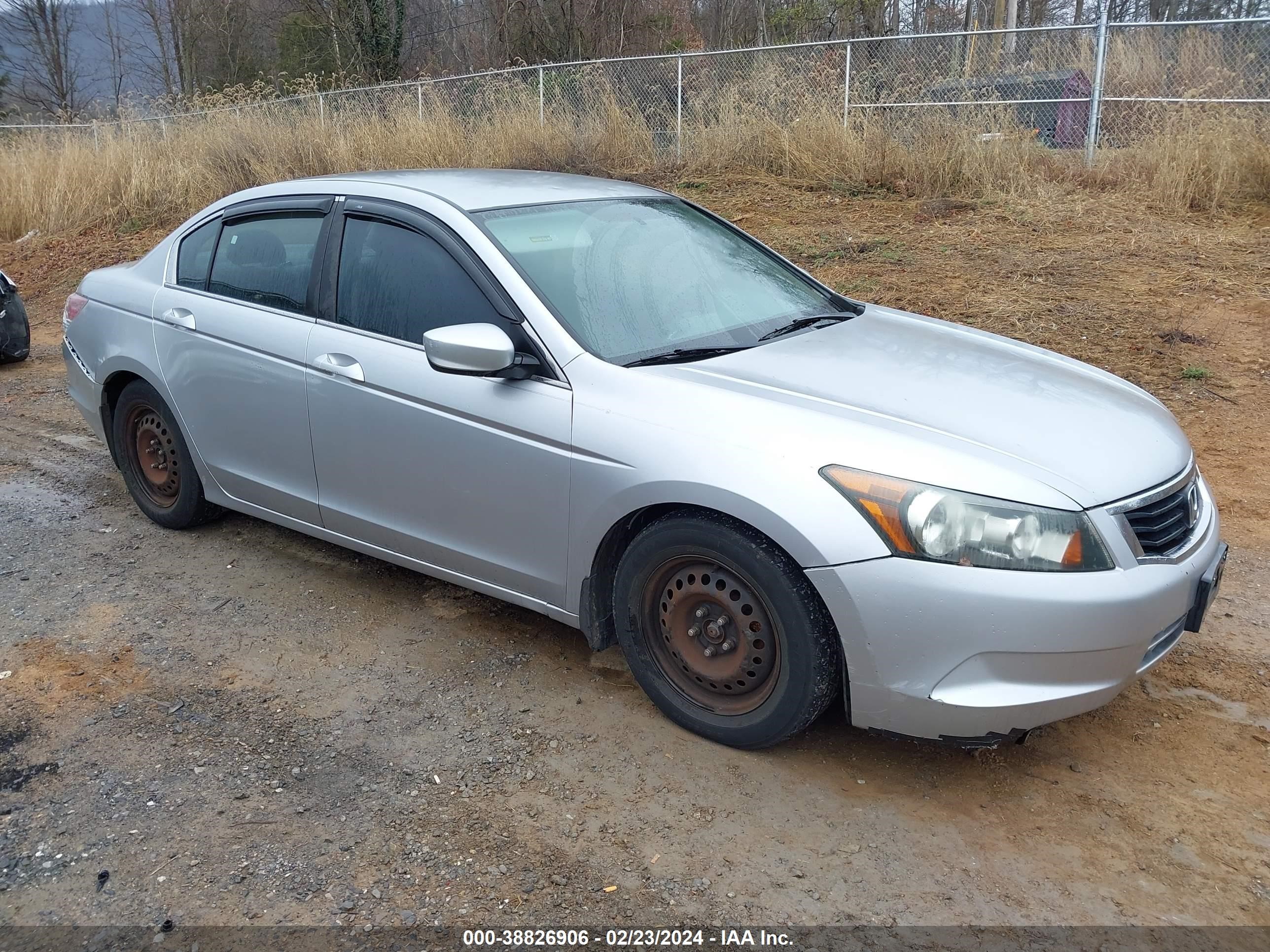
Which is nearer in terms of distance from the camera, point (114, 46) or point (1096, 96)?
point (1096, 96)

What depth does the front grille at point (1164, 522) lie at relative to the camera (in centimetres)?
294

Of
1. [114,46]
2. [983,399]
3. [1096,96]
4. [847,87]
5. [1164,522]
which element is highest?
[114,46]

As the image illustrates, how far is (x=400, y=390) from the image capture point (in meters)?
3.77

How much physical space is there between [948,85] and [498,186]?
359 inches

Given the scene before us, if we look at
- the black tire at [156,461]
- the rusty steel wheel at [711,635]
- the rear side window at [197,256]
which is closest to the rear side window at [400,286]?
the rear side window at [197,256]

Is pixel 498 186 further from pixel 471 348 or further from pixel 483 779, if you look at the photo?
pixel 483 779

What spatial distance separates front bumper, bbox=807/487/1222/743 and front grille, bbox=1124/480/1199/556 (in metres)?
0.09

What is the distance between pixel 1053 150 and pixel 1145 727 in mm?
9240

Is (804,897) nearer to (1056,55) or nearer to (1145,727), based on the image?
(1145,727)

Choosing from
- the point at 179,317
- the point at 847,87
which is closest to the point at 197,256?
the point at 179,317

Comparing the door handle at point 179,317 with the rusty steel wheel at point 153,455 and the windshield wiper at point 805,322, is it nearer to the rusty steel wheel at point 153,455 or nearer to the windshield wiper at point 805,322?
the rusty steel wheel at point 153,455

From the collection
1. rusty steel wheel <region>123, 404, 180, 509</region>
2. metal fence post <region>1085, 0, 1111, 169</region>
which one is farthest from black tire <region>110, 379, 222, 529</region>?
metal fence post <region>1085, 0, 1111, 169</region>

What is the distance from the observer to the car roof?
4.02 metres

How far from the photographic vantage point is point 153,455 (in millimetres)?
5098
